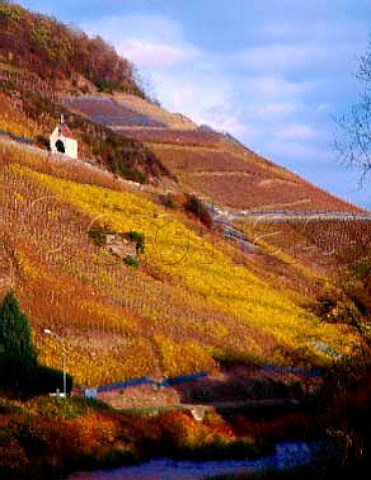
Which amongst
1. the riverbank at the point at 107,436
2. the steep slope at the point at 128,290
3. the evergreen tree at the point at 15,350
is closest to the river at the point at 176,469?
the riverbank at the point at 107,436

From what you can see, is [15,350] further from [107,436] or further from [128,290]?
[128,290]

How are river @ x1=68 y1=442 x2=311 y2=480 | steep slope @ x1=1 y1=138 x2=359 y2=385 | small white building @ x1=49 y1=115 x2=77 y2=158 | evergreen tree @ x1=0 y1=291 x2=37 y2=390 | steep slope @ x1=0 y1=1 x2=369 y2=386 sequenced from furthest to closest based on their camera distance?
small white building @ x1=49 y1=115 x2=77 y2=158 < steep slope @ x1=0 y1=1 x2=369 y2=386 < steep slope @ x1=1 y1=138 x2=359 y2=385 < evergreen tree @ x1=0 y1=291 x2=37 y2=390 < river @ x1=68 y1=442 x2=311 y2=480

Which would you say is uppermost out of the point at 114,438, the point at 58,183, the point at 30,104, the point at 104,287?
the point at 30,104

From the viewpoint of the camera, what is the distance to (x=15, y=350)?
77.6ft

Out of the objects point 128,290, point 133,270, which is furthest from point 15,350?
point 133,270

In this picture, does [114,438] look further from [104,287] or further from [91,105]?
[91,105]

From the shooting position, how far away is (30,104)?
2510 inches

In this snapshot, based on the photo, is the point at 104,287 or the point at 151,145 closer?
the point at 104,287

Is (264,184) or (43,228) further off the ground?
(264,184)

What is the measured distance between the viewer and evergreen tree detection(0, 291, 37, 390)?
23.7 metres

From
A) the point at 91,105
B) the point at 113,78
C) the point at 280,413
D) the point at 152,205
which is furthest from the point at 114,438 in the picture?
the point at 113,78

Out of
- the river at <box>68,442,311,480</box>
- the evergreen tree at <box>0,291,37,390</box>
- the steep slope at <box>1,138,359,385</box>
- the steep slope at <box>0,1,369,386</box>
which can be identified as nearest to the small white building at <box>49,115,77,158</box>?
the steep slope at <box>0,1,369,386</box>

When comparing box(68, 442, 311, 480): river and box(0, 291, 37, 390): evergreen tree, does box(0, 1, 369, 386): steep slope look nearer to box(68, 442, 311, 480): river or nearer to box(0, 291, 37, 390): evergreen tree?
box(0, 291, 37, 390): evergreen tree

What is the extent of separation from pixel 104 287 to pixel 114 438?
43.9 feet
